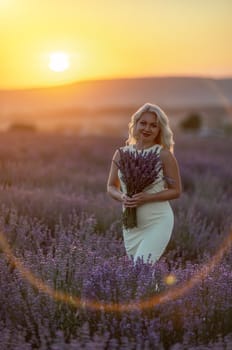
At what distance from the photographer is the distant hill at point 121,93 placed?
13262 centimetres

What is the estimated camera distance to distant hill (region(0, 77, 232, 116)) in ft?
435

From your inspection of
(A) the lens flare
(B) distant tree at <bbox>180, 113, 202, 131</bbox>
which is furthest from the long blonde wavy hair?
(B) distant tree at <bbox>180, 113, 202, 131</bbox>

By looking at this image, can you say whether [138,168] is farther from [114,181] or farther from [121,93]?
[121,93]

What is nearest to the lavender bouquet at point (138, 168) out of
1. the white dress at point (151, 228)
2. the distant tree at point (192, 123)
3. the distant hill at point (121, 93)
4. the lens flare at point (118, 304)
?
the white dress at point (151, 228)

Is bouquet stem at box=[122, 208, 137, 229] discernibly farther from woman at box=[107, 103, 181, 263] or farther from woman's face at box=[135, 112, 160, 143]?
woman's face at box=[135, 112, 160, 143]

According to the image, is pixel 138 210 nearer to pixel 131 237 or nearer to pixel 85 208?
pixel 131 237

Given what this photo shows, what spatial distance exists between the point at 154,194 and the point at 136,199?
16cm

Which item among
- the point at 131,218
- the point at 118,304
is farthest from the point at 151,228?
the point at 118,304

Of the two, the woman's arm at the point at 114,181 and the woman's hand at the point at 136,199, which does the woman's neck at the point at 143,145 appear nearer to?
the woman's arm at the point at 114,181

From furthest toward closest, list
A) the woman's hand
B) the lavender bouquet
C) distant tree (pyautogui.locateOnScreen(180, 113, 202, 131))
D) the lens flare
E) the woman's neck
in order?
distant tree (pyautogui.locateOnScreen(180, 113, 202, 131)) < the woman's neck < the woman's hand < the lavender bouquet < the lens flare

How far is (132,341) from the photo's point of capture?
2949 millimetres

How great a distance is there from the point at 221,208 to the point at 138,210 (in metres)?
3.07

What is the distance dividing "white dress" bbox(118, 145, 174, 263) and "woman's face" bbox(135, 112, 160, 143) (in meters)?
0.09

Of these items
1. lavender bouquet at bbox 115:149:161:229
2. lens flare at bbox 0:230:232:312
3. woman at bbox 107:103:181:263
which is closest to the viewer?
lens flare at bbox 0:230:232:312
